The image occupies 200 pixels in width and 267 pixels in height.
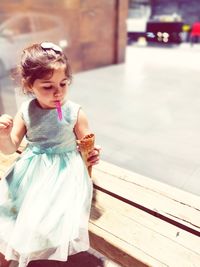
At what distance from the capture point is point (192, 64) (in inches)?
253

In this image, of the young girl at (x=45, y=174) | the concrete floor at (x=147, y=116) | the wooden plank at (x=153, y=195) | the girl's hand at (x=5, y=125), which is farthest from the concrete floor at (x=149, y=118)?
the girl's hand at (x=5, y=125)

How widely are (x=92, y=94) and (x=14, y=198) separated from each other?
9.76 ft

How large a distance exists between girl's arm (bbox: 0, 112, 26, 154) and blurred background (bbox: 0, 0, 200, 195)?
1.11 ft

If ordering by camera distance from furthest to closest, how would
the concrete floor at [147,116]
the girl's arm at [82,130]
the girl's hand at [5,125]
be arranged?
the concrete floor at [147,116], the girl's arm at [82,130], the girl's hand at [5,125]

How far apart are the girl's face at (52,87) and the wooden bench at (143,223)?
23.8 inches

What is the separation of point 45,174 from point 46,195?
0.10 meters

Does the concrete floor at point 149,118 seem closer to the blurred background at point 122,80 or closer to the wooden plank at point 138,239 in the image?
the blurred background at point 122,80

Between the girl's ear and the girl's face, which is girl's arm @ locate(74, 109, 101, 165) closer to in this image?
the girl's face

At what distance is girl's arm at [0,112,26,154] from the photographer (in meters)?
1.24

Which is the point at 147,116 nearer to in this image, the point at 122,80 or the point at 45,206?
the point at 122,80

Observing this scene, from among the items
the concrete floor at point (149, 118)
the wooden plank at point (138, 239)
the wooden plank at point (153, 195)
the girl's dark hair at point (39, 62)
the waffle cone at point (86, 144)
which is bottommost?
the concrete floor at point (149, 118)

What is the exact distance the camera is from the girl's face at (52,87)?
120 centimetres

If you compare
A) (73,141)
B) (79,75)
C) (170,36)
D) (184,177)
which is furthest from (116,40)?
(73,141)

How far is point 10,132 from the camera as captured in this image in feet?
4.35
